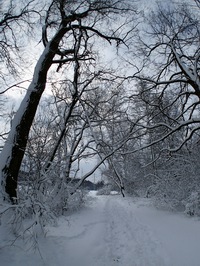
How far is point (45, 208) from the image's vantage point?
14.8 feet

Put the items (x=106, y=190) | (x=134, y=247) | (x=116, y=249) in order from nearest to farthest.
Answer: (x=116, y=249), (x=134, y=247), (x=106, y=190)

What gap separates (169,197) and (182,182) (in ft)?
3.64

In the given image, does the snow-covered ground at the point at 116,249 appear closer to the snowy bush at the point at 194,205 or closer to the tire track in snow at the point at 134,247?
the tire track in snow at the point at 134,247

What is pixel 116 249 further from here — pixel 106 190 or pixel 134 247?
pixel 106 190

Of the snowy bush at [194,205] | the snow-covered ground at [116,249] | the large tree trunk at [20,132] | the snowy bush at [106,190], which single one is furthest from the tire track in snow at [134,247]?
the snowy bush at [106,190]

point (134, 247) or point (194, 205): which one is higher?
point (194, 205)

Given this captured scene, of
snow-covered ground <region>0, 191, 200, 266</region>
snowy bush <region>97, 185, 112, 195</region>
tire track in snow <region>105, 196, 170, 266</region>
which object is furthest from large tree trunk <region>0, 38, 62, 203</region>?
snowy bush <region>97, 185, 112, 195</region>

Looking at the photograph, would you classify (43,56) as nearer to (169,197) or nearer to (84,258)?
(84,258)

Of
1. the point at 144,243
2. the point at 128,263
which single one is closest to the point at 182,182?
the point at 144,243

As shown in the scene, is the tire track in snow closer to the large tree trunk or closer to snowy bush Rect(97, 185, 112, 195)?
the large tree trunk

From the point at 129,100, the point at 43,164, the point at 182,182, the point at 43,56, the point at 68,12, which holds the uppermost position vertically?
the point at 68,12

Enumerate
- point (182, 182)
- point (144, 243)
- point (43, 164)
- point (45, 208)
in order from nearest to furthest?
point (45, 208) → point (43, 164) → point (144, 243) → point (182, 182)

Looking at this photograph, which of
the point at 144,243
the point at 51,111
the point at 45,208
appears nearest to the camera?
the point at 45,208

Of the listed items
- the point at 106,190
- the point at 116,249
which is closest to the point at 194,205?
the point at 116,249
